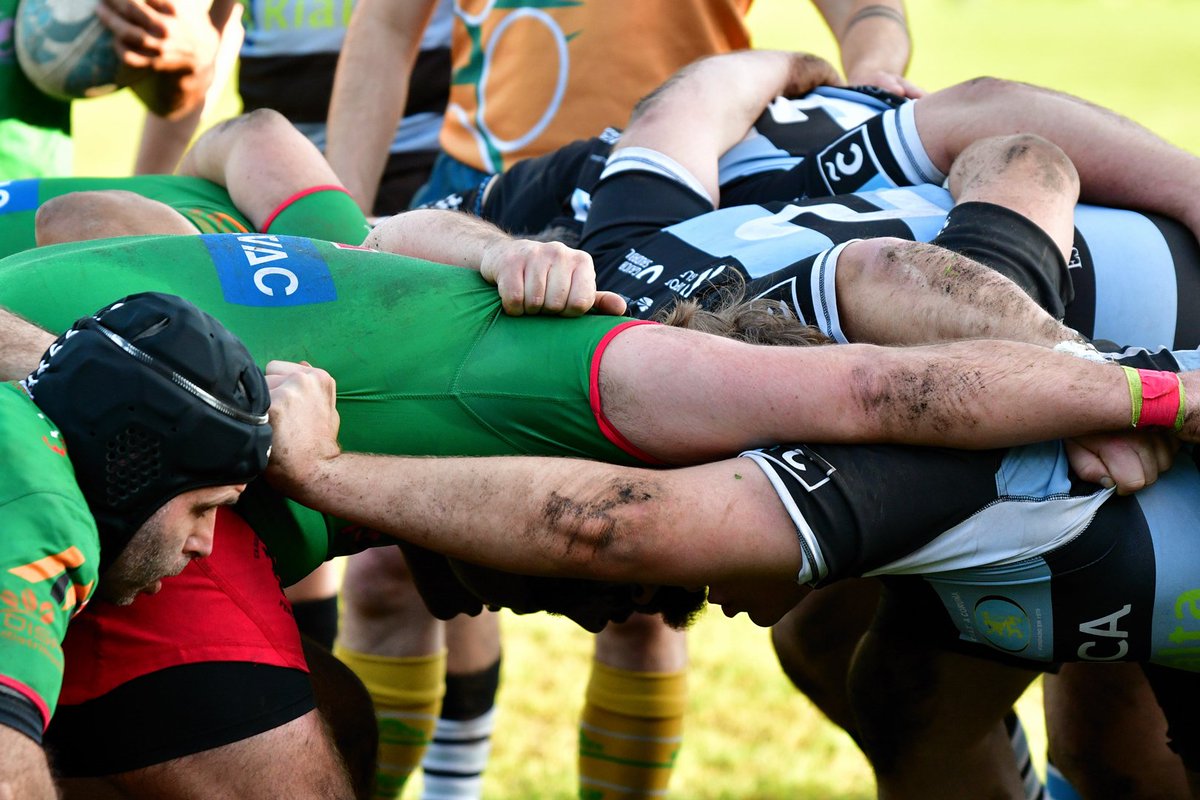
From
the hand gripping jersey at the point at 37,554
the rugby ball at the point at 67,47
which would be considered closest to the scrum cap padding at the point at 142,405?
the hand gripping jersey at the point at 37,554

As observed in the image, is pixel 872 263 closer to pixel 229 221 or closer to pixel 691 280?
pixel 691 280

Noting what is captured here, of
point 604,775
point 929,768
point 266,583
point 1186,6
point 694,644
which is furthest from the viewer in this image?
point 1186,6

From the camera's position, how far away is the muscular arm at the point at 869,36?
4113 millimetres

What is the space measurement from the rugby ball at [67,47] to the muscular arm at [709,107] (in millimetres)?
1461

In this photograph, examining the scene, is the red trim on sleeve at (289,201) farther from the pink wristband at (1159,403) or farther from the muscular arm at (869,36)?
the pink wristband at (1159,403)

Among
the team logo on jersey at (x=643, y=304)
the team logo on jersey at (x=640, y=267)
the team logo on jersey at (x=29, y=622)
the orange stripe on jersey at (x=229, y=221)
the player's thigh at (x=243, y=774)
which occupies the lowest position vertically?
the player's thigh at (x=243, y=774)

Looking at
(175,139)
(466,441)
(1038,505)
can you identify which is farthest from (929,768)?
(175,139)

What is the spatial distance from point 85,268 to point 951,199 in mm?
1805

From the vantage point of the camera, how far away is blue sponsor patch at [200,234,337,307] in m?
2.39

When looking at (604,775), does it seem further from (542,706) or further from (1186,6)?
(1186,6)

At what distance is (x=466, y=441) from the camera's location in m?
2.36

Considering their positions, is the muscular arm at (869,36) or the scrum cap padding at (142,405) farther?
the muscular arm at (869,36)

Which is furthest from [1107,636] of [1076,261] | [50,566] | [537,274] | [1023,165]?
[50,566]

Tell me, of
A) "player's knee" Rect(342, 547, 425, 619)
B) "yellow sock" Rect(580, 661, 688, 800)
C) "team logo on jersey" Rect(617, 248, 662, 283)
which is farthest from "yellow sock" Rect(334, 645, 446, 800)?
"team logo on jersey" Rect(617, 248, 662, 283)
